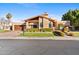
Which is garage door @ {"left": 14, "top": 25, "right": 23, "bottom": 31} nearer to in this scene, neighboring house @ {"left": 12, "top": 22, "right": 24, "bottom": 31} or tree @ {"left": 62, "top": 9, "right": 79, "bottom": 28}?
neighboring house @ {"left": 12, "top": 22, "right": 24, "bottom": 31}

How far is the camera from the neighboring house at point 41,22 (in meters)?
7.68

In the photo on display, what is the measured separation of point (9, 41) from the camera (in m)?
7.65

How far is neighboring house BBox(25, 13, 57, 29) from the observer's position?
7.68 metres

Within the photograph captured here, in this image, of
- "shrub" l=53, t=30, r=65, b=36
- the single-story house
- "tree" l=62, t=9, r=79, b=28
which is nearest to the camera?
"tree" l=62, t=9, r=79, b=28

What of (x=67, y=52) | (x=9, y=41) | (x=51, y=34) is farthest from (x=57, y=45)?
(x=9, y=41)

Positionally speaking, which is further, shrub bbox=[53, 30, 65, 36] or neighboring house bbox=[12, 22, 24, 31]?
shrub bbox=[53, 30, 65, 36]

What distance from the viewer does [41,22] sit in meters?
7.95

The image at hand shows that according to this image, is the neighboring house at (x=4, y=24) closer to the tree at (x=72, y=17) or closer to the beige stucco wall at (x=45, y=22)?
the beige stucco wall at (x=45, y=22)

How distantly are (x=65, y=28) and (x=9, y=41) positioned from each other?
6.05 ft

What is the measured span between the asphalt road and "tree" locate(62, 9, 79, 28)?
61 cm

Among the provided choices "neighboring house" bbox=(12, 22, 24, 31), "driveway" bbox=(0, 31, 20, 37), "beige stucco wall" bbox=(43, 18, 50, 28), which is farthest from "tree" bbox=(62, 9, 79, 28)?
"driveway" bbox=(0, 31, 20, 37)

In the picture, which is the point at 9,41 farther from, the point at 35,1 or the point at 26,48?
the point at 35,1

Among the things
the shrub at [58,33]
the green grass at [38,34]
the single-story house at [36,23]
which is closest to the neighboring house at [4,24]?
the single-story house at [36,23]

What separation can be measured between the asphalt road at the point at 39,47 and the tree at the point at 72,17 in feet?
2.00
